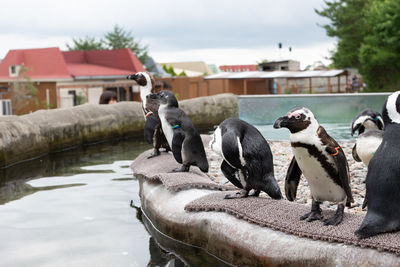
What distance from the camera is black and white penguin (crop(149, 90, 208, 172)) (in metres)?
4.37

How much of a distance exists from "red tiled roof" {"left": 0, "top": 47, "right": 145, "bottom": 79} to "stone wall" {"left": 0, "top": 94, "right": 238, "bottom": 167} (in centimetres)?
1105

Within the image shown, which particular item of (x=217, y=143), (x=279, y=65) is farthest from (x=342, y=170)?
(x=279, y=65)

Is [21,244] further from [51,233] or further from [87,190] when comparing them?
[87,190]

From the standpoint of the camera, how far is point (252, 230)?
9.73 ft

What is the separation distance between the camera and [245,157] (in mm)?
3283

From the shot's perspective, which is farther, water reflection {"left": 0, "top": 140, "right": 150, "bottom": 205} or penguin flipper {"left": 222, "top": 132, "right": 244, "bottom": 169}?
water reflection {"left": 0, "top": 140, "right": 150, "bottom": 205}

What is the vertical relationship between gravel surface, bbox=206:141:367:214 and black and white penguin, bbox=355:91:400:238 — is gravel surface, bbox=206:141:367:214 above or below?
below

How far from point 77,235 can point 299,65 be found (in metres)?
27.0

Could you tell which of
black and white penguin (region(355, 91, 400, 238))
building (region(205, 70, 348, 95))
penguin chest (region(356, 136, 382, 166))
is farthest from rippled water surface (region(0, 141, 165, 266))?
building (region(205, 70, 348, 95))

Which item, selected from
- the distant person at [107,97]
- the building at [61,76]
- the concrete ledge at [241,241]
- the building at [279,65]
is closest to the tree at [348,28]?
the building at [279,65]

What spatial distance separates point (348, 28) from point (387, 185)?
855 inches

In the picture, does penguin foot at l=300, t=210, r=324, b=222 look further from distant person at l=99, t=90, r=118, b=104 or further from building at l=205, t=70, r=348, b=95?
building at l=205, t=70, r=348, b=95

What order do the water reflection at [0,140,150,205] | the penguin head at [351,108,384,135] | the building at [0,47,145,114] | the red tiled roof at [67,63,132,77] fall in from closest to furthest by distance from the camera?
1. the penguin head at [351,108,384,135]
2. the water reflection at [0,140,150,205]
3. the building at [0,47,145,114]
4. the red tiled roof at [67,63,132,77]

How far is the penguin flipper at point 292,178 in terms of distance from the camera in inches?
120
